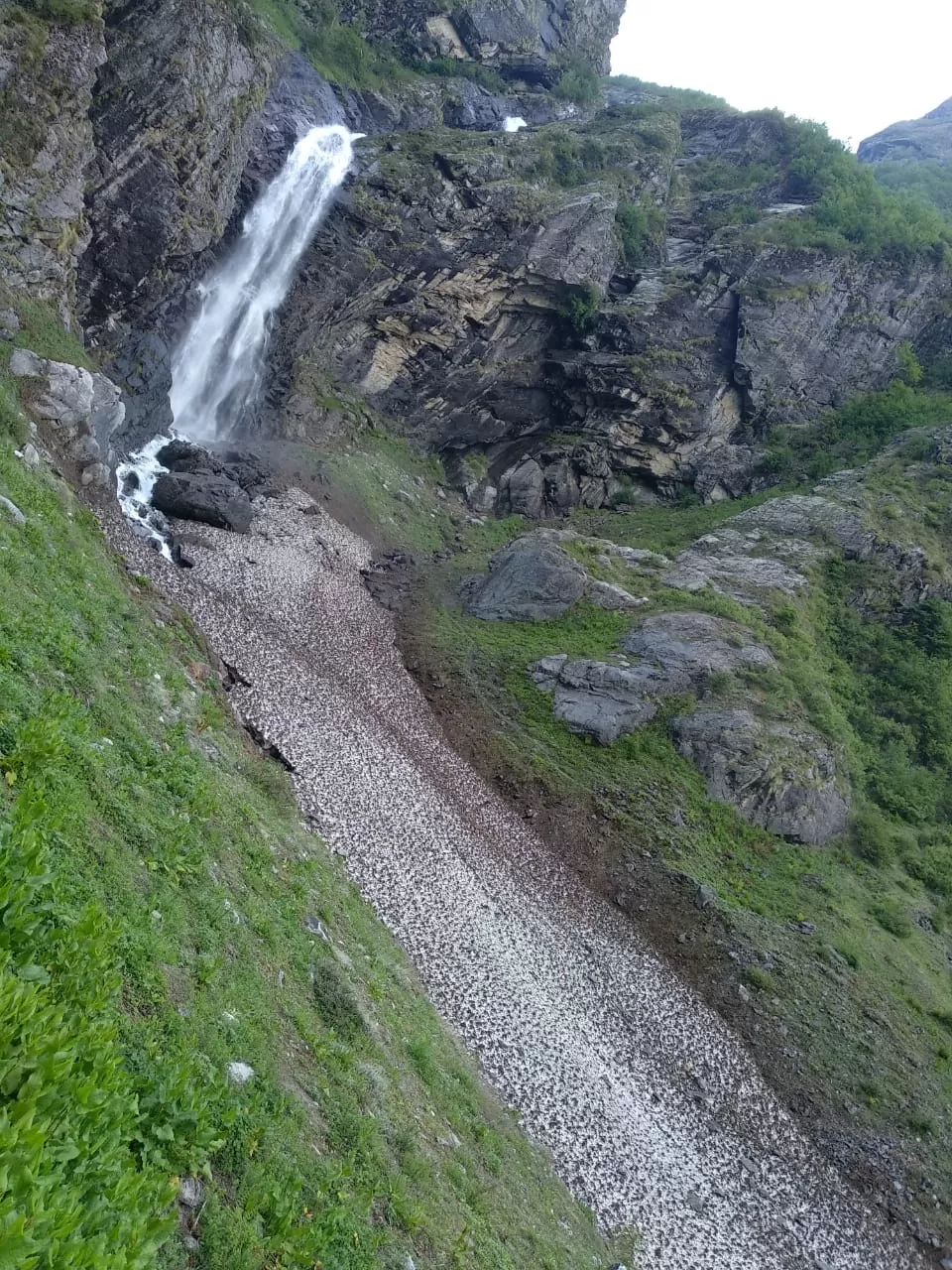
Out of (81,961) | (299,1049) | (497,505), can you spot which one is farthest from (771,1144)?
(497,505)

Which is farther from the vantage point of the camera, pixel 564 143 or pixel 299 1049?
pixel 564 143

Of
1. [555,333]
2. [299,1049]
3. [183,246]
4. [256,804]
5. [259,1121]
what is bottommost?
[256,804]

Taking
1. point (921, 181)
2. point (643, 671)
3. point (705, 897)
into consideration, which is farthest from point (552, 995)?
point (921, 181)

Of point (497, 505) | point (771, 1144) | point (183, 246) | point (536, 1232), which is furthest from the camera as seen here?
point (497, 505)

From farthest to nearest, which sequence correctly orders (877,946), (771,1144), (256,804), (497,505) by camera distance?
(497,505) → (877,946) → (771,1144) → (256,804)

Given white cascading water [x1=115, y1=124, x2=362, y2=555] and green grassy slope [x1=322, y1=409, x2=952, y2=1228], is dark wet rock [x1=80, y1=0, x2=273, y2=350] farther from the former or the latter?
green grassy slope [x1=322, y1=409, x2=952, y2=1228]

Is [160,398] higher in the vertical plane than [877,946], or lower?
higher

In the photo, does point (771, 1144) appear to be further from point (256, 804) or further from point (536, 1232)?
point (256, 804)

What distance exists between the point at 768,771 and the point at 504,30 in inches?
2800

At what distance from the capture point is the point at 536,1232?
33.0 feet

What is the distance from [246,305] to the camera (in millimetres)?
41500

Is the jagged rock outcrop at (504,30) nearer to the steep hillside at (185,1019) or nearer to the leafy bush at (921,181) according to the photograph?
the leafy bush at (921,181)

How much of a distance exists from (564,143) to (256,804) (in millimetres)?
55288

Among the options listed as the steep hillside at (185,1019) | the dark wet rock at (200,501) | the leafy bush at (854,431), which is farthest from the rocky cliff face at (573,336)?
the steep hillside at (185,1019)
